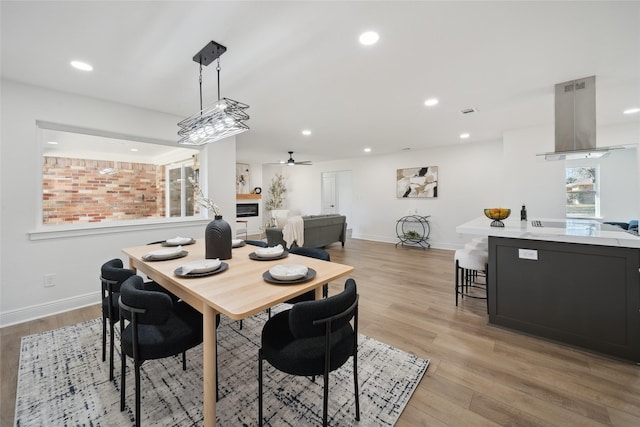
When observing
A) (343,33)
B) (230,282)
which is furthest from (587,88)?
(230,282)

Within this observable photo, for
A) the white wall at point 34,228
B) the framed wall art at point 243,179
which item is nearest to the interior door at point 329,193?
the framed wall art at point 243,179

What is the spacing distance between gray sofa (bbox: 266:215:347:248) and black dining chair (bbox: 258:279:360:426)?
3.91 m

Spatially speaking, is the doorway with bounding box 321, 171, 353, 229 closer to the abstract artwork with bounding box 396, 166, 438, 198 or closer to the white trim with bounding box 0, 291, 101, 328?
the abstract artwork with bounding box 396, 166, 438, 198

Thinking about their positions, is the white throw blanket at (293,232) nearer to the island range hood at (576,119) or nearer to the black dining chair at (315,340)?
the black dining chair at (315,340)

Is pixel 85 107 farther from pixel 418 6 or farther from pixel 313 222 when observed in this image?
pixel 313 222

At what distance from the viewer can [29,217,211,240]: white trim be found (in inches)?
105

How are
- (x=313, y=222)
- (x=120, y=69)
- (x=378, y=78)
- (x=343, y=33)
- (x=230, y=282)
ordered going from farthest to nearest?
(x=313, y=222) → (x=378, y=78) → (x=120, y=69) → (x=343, y=33) → (x=230, y=282)

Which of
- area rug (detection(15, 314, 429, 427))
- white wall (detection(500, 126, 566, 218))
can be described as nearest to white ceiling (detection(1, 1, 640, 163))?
white wall (detection(500, 126, 566, 218))

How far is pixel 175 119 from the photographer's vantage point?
3.56 m

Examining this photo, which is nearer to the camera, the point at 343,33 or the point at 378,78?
the point at 343,33

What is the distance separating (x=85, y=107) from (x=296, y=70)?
253cm

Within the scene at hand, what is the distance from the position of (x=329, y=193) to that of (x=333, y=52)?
6.45 meters

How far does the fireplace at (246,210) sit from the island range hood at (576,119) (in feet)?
25.3

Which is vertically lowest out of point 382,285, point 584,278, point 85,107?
point 382,285
